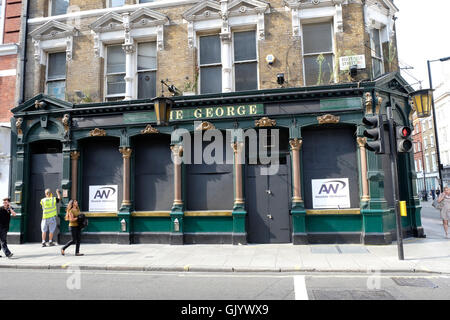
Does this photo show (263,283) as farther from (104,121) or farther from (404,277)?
(104,121)

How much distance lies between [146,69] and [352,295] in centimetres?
1078

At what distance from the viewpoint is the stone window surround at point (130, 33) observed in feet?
42.2

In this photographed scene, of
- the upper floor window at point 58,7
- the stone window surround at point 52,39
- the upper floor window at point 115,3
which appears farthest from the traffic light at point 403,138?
the upper floor window at point 58,7

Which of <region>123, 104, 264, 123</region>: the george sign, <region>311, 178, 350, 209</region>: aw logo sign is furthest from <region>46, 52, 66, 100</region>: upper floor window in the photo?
<region>311, 178, 350, 209</region>: aw logo sign

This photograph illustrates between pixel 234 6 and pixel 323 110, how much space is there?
503 centimetres

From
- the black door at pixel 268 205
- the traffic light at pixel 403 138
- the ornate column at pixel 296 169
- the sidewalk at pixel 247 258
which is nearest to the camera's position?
the sidewalk at pixel 247 258

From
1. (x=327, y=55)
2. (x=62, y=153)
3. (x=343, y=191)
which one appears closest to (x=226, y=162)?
(x=343, y=191)

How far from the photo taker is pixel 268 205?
11.7 m

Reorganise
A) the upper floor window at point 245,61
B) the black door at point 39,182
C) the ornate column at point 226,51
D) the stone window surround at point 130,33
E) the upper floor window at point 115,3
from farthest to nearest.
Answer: the upper floor window at point 115,3 → the black door at point 39,182 → the stone window surround at point 130,33 → the upper floor window at point 245,61 → the ornate column at point 226,51

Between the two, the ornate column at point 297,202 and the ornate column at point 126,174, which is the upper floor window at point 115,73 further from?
the ornate column at point 297,202

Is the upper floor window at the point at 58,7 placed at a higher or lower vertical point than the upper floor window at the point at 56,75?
higher

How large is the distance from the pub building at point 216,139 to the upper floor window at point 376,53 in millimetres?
130

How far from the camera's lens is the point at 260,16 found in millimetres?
12172

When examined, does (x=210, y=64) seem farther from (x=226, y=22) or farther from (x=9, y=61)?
(x=9, y=61)
